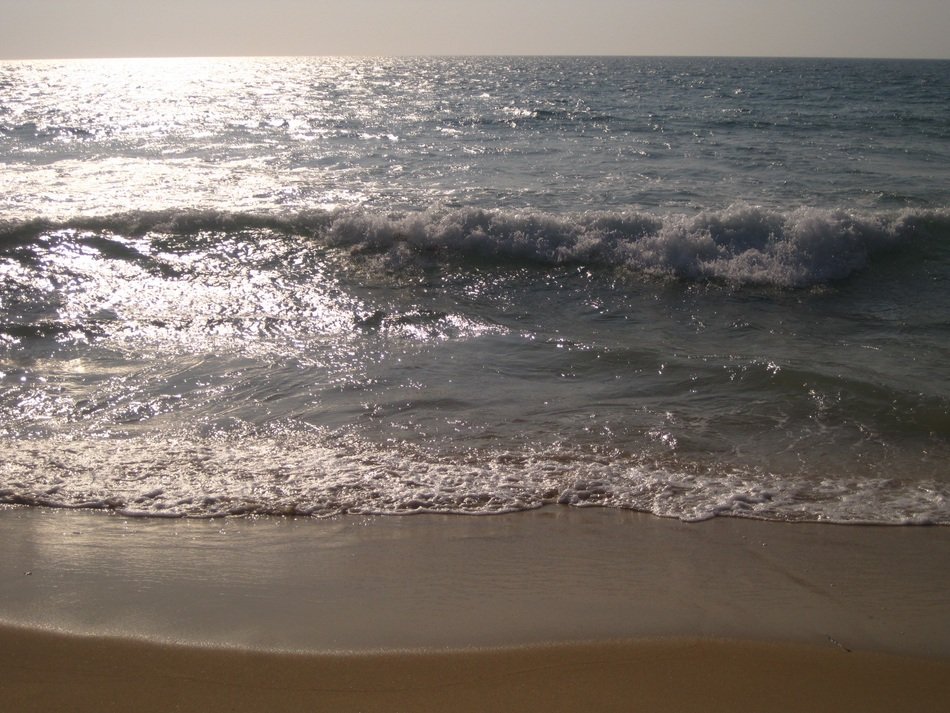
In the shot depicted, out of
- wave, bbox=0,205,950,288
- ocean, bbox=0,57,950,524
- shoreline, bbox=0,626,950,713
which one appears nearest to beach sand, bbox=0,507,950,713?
shoreline, bbox=0,626,950,713

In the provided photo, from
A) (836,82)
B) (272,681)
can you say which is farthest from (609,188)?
(836,82)

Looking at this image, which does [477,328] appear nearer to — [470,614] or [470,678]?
[470,614]

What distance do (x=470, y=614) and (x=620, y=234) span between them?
7873 millimetres

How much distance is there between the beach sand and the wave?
19.9ft

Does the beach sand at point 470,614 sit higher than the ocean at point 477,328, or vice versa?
the ocean at point 477,328

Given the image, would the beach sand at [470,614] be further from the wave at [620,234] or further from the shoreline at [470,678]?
the wave at [620,234]

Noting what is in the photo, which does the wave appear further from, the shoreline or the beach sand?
the shoreline

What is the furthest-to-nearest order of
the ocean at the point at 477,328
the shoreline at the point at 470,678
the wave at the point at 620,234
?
the wave at the point at 620,234 < the ocean at the point at 477,328 < the shoreline at the point at 470,678

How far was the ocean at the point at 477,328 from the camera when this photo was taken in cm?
467

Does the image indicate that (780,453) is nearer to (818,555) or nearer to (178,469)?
(818,555)

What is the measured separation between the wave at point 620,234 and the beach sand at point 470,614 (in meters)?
6.07

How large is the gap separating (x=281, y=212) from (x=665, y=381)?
7356 mm

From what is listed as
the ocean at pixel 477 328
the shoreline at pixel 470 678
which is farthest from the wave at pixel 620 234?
the shoreline at pixel 470 678

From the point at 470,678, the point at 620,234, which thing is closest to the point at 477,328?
the point at 620,234
